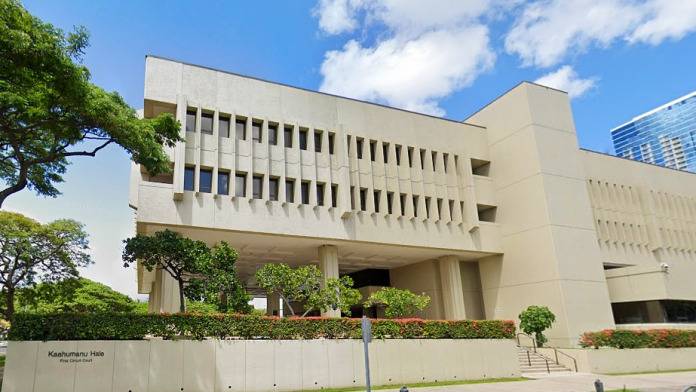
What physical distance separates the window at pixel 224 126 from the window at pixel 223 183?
1965 mm

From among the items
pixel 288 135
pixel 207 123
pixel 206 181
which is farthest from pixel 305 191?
pixel 207 123

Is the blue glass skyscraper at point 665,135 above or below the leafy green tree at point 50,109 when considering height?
above

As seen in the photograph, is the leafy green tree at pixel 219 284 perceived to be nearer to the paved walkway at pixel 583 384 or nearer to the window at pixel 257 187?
the window at pixel 257 187

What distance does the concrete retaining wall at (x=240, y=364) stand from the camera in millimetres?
15367

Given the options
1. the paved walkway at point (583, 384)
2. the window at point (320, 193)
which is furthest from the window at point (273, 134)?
the paved walkway at point (583, 384)

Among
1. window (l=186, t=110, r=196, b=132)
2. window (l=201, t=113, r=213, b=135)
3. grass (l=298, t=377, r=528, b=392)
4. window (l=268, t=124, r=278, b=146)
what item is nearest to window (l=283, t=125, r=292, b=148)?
window (l=268, t=124, r=278, b=146)

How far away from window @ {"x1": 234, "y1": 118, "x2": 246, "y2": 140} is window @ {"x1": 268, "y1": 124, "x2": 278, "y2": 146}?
1.33 metres

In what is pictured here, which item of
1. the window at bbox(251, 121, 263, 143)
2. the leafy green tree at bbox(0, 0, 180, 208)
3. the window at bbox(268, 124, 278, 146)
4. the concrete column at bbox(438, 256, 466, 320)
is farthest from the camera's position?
the concrete column at bbox(438, 256, 466, 320)

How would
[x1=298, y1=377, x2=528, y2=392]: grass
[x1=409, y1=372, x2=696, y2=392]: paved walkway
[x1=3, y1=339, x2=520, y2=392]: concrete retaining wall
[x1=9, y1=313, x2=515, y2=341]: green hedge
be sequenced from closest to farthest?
[x1=3, y1=339, x2=520, y2=392]: concrete retaining wall
[x1=9, y1=313, x2=515, y2=341]: green hedge
[x1=409, y1=372, x2=696, y2=392]: paved walkway
[x1=298, y1=377, x2=528, y2=392]: grass

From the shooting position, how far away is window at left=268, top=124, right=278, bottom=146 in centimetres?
2560

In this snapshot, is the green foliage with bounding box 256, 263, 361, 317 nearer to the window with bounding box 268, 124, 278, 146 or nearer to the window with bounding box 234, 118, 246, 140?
the window with bounding box 268, 124, 278, 146

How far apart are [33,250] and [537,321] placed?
31011 millimetres

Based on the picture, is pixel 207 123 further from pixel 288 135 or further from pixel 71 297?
pixel 71 297

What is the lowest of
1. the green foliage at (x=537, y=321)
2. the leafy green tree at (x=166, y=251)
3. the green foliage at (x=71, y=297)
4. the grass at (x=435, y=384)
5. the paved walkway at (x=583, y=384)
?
the paved walkway at (x=583, y=384)
